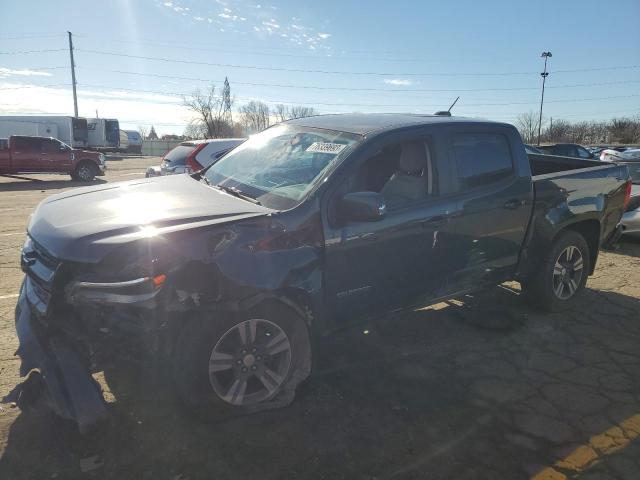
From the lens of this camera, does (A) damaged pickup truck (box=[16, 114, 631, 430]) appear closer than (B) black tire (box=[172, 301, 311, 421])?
Yes

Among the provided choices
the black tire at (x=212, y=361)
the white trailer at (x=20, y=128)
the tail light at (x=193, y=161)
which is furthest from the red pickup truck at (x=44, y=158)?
the white trailer at (x=20, y=128)

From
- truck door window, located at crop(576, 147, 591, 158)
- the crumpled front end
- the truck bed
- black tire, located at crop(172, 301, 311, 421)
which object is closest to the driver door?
black tire, located at crop(172, 301, 311, 421)

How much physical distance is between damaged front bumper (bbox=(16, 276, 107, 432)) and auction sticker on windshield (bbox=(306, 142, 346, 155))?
2.11m

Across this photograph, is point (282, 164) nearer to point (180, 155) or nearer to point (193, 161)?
point (193, 161)

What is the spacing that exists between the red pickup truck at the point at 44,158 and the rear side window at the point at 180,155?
10.6 m

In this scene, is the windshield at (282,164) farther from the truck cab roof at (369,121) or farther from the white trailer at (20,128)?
the white trailer at (20,128)

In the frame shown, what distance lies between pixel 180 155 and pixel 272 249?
8.31m

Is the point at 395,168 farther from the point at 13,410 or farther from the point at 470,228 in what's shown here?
the point at 13,410

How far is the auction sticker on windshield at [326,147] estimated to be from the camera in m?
3.52

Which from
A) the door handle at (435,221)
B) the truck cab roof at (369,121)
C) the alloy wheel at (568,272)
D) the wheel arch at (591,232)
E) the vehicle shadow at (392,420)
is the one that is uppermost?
the truck cab roof at (369,121)

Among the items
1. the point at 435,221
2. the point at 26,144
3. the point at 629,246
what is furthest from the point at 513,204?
the point at 26,144

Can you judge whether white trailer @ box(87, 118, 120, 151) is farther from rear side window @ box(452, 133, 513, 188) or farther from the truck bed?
rear side window @ box(452, 133, 513, 188)

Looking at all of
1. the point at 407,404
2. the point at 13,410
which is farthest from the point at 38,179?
the point at 407,404

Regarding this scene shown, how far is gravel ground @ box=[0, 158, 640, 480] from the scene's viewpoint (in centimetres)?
266
